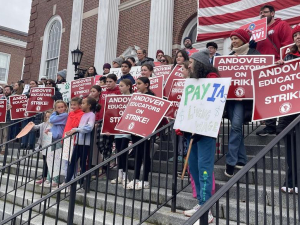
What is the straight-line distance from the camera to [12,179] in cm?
706

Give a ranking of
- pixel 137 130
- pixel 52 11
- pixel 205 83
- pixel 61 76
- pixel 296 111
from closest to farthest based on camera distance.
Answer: pixel 296 111 < pixel 205 83 < pixel 137 130 < pixel 61 76 < pixel 52 11

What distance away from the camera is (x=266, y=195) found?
11.8 ft

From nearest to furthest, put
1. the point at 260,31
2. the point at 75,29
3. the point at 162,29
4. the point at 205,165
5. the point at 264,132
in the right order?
the point at 205,165
the point at 264,132
the point at 260,31
the point at 162,29
the point at 75,29

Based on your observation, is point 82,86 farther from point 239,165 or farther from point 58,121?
point 239,165

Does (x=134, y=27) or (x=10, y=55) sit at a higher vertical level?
(x=10, y=55)

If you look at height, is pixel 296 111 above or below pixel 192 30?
below

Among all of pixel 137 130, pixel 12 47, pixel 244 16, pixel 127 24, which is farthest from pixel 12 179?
pixel 12 47

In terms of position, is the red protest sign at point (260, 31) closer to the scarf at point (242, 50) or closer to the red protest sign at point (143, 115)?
the scarf at point (242, 50)

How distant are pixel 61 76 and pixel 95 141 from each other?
5.16 metres

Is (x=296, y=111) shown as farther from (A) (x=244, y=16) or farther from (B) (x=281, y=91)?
(A) (x=244, y=16)

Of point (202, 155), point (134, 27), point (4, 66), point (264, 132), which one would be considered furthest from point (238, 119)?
point (4, 66)

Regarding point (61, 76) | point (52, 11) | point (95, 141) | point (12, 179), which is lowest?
point (12, 179)

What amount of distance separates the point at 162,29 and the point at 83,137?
266 inches

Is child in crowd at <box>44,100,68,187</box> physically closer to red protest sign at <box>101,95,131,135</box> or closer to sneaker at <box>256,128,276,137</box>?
red protest sign at <box>101,95,131,135</box>
